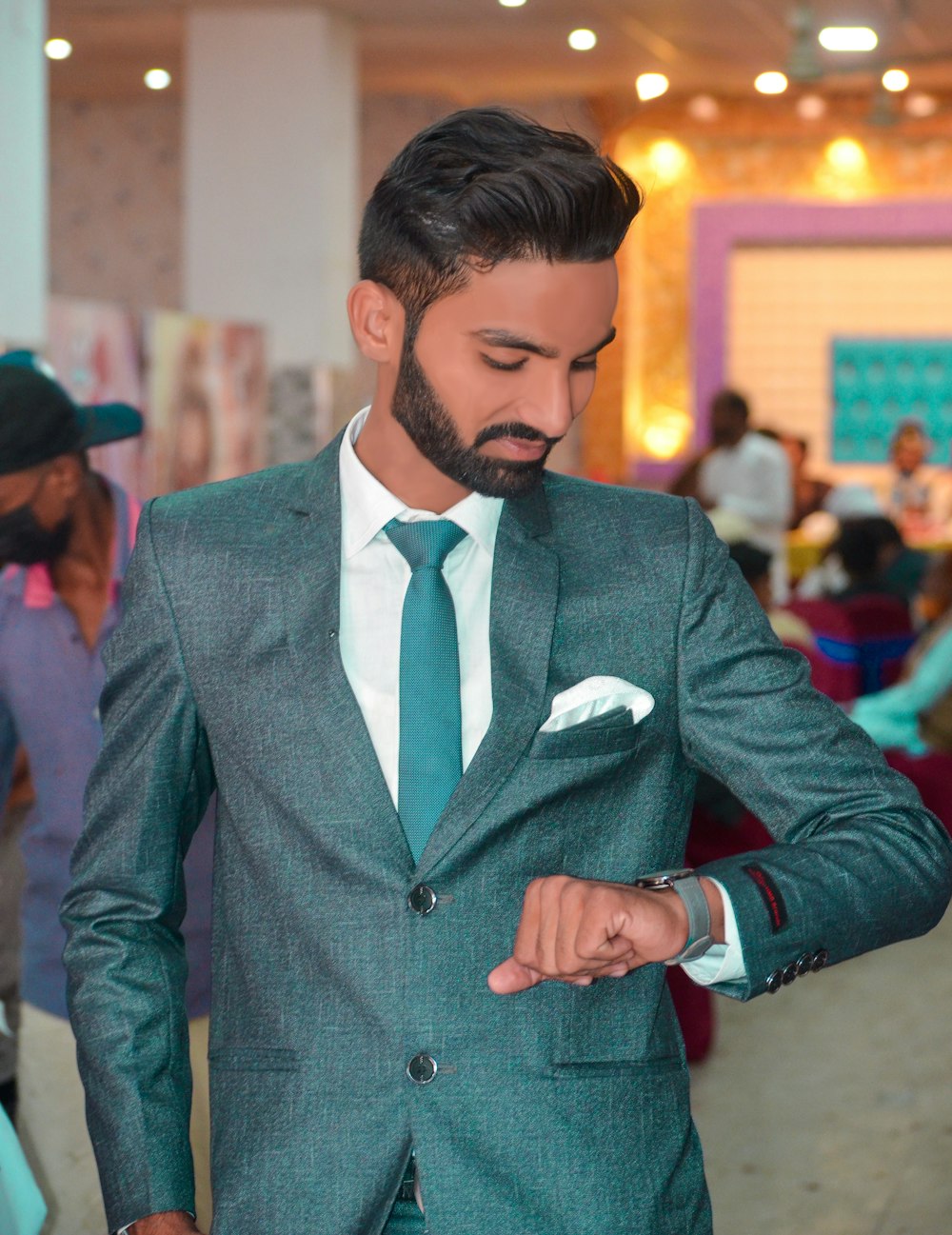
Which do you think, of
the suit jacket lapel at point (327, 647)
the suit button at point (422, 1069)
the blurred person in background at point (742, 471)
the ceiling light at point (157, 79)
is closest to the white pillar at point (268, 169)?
the ceiling light at point (157, 79)

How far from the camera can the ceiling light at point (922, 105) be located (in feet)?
39.0

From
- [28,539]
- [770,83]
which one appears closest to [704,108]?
[770,83]

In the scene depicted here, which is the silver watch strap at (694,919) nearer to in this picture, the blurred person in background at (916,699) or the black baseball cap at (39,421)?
the black baseball cap at (39,421)

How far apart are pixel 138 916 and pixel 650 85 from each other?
11.0m

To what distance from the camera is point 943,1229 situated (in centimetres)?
358

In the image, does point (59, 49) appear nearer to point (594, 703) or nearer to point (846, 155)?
point (846, 155)

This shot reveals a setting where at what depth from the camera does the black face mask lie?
2.56 metres

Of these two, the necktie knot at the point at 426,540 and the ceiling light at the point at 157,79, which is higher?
the ceiling light at the point at 157,79

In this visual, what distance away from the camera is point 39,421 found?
103 inches

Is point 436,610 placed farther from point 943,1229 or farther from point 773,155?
point 773,155

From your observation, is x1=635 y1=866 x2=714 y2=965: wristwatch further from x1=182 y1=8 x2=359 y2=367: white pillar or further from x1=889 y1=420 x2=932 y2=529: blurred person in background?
x1=889 y1=420 x2=932 y2=529: blurred person in background

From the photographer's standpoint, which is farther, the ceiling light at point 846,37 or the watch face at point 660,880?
the ceiling light at point 846,37

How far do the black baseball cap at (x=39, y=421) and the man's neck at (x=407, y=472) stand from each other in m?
1.25

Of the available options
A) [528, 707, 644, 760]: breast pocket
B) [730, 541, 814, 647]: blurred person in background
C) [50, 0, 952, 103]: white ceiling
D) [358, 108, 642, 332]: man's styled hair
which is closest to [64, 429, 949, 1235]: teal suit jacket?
[528, 707, 644, 760]: breast pocket
